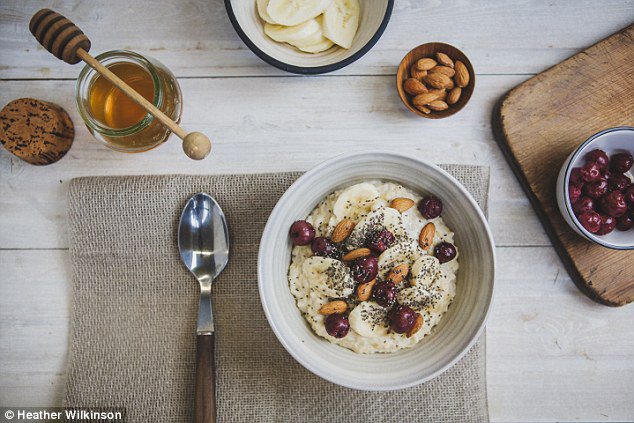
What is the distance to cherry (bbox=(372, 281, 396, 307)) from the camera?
3.65 ft

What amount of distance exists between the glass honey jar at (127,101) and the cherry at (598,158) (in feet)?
3.65

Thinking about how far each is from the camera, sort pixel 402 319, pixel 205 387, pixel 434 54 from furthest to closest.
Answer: pixel 434 54, pixel 205 387, pixel 402 319

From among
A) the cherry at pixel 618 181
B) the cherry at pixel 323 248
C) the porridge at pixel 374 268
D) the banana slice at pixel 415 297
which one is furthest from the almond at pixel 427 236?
the cherry at pixel 618 181

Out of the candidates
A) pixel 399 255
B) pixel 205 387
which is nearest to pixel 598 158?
pixel 399 255

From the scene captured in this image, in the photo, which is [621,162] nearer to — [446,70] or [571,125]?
[571,125]

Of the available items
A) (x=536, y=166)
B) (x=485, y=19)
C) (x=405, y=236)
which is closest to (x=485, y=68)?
(x=485, y=19)

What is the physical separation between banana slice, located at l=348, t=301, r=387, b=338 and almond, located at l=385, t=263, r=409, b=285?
0.07 m

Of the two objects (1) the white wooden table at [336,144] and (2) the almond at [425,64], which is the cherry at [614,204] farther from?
(2) the almond at [425,64]

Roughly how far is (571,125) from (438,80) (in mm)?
413

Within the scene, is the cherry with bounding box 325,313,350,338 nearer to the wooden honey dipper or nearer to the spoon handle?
the spoon handle

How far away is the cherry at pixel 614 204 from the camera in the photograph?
1.26 metres

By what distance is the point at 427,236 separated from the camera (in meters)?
1.16

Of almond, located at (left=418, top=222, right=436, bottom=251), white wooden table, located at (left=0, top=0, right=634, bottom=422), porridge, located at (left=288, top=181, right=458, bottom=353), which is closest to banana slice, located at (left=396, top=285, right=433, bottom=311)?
porridge, located at (left=288, top=181, right=458, bottom=353)

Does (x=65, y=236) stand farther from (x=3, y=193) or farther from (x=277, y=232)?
(x=277, y=232)
